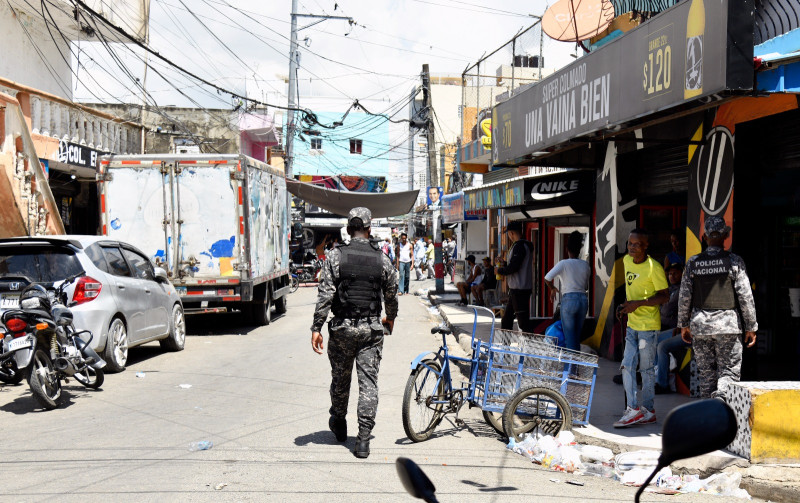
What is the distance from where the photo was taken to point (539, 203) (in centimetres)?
1440

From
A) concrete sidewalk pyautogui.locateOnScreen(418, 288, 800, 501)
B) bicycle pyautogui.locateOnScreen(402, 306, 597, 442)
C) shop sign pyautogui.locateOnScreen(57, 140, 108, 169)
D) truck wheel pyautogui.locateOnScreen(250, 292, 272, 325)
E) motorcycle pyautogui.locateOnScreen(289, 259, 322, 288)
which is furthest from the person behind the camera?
motorcycle pyautogui.locateOnScreen(289, 259, 322, 288)

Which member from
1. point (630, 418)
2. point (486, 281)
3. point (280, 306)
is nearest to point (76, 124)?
point (280, 306)

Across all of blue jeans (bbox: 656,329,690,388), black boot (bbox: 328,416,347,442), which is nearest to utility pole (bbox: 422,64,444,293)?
blue jeans (bbox: 656,329,690,388)

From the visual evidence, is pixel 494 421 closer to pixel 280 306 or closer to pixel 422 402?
pixel 422 402

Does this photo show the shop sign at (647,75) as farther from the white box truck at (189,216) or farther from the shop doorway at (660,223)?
the white box truck at (189,216)

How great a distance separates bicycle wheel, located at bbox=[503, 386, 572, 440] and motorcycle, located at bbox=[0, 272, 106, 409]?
15.0 feet

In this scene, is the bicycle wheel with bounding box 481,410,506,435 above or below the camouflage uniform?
below

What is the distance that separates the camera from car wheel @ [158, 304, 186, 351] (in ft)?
37.2

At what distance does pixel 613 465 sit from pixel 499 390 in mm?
1130

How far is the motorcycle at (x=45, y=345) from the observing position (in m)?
7.10

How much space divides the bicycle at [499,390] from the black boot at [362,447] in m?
0.47

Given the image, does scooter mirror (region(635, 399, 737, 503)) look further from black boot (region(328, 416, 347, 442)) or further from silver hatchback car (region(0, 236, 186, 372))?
silver hatchback car (region(0, 236, 186, 372))

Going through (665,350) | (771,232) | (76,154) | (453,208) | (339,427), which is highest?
(76,154)

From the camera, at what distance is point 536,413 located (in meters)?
6.28
